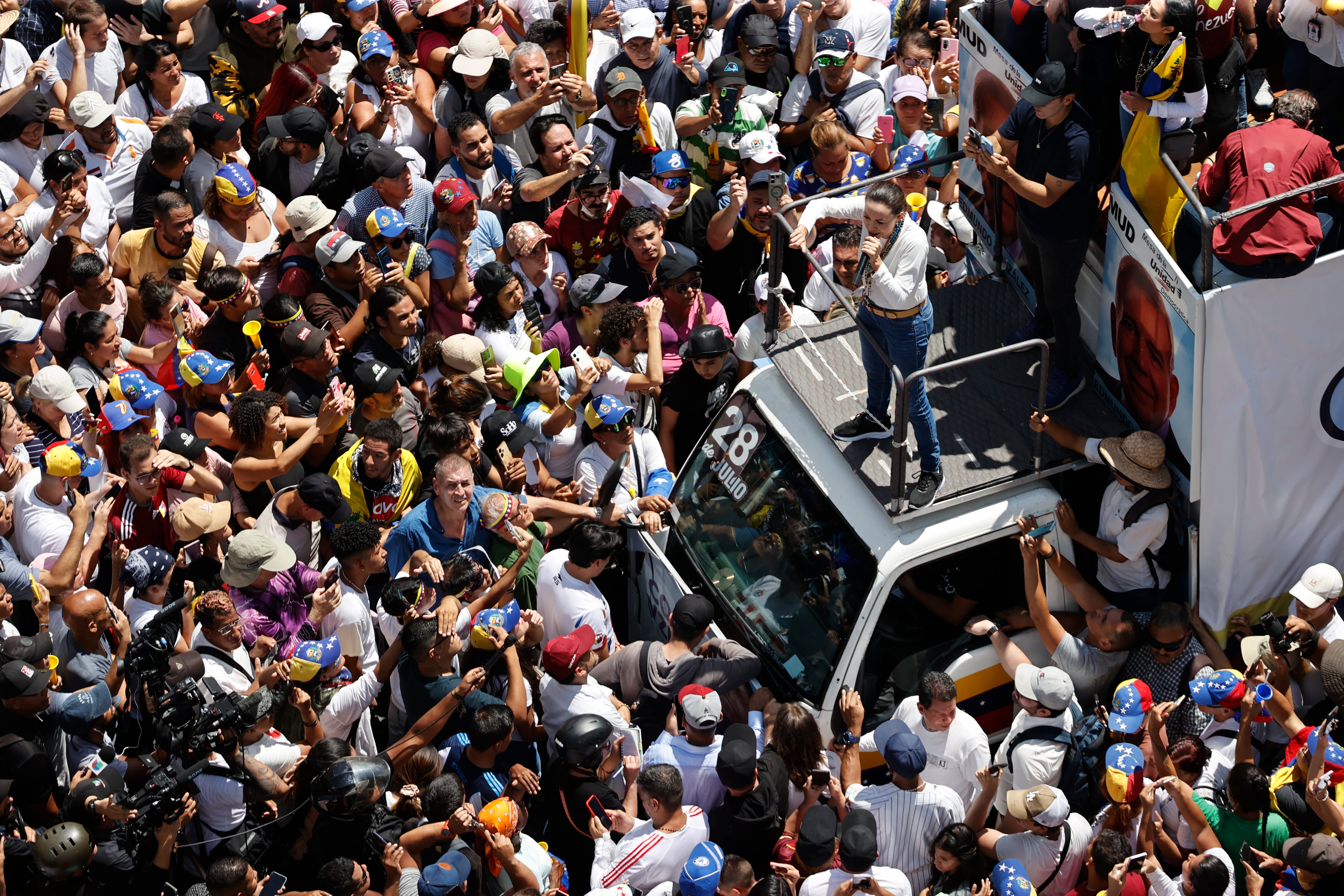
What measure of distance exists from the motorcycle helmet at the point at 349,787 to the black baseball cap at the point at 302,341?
2.66 m

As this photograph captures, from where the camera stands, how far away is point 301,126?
9086mm

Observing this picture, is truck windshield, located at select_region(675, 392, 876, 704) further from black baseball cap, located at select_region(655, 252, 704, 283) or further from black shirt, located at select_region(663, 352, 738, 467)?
A: black baseball cap, located at select_region(655, 252, 704, 283)

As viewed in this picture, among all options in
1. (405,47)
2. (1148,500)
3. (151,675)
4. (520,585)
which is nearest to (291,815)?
(151,675)

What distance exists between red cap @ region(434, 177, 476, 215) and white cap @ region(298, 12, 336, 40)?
1848mm

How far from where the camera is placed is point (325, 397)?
776 cm

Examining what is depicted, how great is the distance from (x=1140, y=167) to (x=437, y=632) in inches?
154

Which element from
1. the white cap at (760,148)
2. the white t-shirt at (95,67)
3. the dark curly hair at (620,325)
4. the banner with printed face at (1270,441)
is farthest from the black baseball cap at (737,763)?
the white t-shirt at (95,67)

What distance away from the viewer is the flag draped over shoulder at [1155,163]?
6.07 m

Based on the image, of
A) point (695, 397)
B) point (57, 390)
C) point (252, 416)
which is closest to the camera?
point (252, 416)

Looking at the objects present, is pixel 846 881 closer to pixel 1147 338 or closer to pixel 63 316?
pixel 1147 338

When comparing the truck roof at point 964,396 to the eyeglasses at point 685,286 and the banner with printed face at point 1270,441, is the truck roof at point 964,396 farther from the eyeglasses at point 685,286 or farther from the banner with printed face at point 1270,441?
the eyeglasses at point 685,286

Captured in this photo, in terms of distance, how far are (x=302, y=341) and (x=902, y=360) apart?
3.41 meters

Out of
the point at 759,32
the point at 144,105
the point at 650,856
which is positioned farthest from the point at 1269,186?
the point at 144,105

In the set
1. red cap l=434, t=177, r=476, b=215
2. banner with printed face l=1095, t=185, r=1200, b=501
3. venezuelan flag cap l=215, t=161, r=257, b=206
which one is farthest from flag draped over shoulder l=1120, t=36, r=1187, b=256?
venezuelan flag cap l=215, t=161, r=257, b=206
